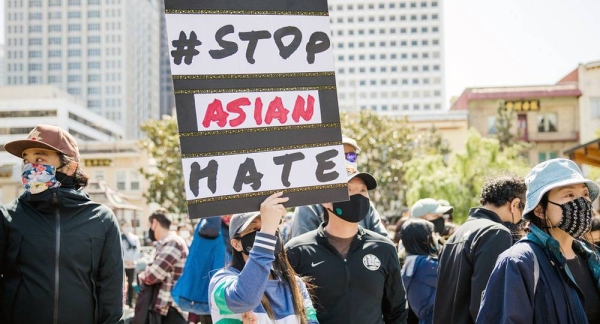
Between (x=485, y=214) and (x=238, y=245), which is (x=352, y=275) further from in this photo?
(x=485, y=214)

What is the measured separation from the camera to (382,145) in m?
37.7

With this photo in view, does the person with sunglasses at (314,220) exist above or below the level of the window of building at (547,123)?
below

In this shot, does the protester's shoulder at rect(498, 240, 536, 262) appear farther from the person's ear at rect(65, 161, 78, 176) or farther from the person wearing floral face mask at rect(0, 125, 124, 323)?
the person's ear at rect(65, 161, 78, 176)

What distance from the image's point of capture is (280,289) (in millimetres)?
3742

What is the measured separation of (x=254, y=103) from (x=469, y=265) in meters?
→ 1.86

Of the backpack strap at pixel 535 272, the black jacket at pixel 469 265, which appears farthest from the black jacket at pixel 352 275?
the backpack strap at pixel 535 272

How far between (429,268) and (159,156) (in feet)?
109

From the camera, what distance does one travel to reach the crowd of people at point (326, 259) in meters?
3.28

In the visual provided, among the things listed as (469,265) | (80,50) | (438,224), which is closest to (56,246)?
(469,265)

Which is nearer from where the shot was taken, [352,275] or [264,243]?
[264,243]

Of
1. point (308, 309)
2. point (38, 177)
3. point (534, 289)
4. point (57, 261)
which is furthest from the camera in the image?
point (38, 177)

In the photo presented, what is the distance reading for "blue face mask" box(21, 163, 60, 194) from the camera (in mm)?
4133

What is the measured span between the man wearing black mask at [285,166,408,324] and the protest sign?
2.26 feet

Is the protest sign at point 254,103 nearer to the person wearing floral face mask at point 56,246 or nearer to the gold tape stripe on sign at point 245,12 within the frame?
the gold tape stripe on sign at point 245,12
